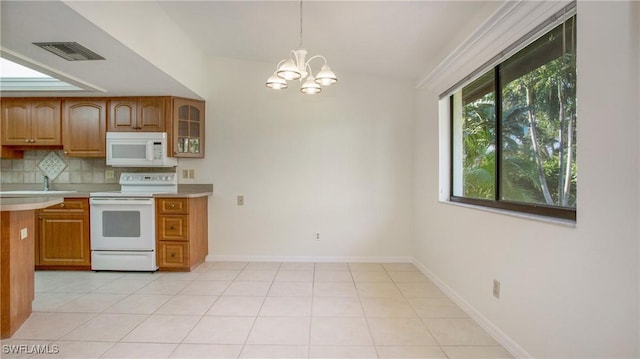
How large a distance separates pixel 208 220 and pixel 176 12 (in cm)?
241

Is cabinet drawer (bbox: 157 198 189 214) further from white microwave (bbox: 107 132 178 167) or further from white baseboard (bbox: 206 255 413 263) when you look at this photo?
white baseboard (bbox: 206 255 413 263)

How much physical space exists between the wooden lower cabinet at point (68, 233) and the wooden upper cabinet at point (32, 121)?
0.89 m

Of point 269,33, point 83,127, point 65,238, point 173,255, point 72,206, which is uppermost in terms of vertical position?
point 269,33

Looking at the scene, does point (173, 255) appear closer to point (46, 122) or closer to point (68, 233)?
point (68, 233)

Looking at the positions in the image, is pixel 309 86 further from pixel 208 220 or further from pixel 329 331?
pixel 208 220

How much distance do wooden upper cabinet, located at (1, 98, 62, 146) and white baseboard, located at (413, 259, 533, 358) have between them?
475 centimetres

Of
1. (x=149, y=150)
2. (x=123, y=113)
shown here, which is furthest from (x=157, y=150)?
(x=123, y=113)

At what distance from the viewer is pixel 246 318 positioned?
91.9 inches

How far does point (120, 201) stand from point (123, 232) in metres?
0.36

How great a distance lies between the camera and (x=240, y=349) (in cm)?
191

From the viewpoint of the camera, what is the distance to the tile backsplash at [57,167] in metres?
3.95

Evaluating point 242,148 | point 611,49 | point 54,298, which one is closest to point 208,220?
point 242,148

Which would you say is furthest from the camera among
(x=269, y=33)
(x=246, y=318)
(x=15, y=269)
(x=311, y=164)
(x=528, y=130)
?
(x=311, y=164)

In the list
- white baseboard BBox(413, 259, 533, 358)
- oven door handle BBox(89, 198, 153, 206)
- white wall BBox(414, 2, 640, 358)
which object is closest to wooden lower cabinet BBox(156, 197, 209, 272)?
oven door handle BBox(89, 198, 153, 206)
